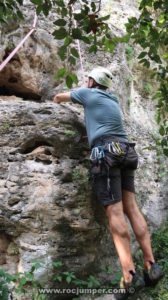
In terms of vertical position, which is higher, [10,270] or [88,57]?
[88,57]

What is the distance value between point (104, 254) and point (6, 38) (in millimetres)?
2961

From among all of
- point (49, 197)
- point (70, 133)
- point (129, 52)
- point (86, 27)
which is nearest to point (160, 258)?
point (49, 197)

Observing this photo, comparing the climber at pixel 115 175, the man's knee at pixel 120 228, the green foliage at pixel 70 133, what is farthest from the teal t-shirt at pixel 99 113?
the man's knee at pixel 120 228

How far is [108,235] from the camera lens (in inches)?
130

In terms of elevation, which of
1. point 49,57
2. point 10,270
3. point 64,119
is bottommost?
point 10,270

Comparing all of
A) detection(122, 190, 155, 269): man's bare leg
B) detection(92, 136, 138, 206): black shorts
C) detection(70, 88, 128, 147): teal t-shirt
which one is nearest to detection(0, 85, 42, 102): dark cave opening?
→ detection(70, 88, 128, 147): teal t-shirt

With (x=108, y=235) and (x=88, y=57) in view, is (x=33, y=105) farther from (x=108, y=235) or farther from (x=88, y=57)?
(x=108, y=235)

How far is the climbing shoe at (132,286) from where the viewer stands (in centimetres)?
249

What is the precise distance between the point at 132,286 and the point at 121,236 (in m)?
0.40

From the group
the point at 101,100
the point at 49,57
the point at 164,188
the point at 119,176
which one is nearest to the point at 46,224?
the point at 119,176

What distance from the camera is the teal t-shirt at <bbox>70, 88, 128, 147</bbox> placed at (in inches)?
119

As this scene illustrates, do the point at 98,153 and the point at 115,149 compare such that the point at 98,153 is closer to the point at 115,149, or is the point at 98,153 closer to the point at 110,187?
the point at 115,149

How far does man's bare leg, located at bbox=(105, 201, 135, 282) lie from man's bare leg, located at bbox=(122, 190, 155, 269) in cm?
21

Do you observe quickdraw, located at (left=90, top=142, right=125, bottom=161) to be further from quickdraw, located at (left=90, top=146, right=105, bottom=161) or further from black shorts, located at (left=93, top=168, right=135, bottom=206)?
black shorts, located at (left=93, top=168, right=135, bottom=206)
